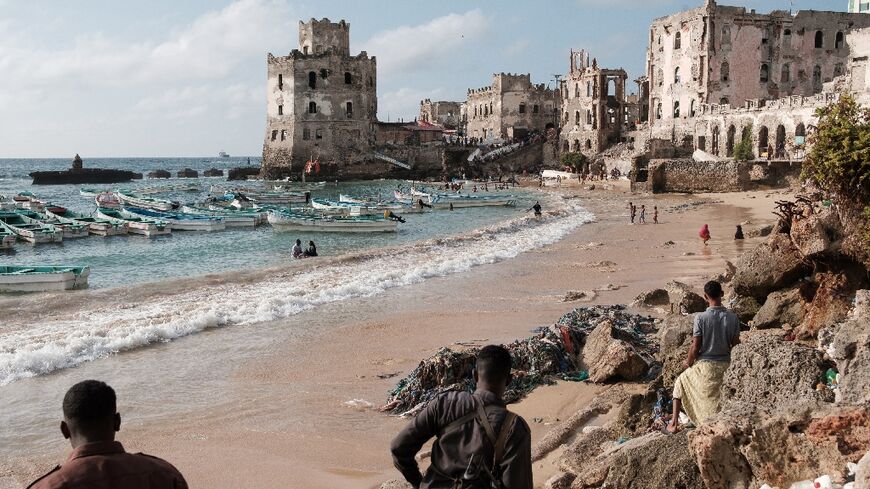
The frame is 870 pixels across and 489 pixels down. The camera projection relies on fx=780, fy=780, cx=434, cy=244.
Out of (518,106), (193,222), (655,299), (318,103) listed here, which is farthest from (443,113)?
(655,299)

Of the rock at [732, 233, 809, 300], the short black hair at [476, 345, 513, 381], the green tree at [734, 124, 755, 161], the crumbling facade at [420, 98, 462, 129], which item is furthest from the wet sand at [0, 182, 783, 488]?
the crumbling facade at [420, 98, 462, 129]

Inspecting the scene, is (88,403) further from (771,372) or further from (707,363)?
(707,363)

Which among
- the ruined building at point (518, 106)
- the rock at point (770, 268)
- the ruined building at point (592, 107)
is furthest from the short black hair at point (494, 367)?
the ruined building at point (518, 106)

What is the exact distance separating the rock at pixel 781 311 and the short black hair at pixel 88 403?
8737mm

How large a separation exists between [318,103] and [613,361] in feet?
225

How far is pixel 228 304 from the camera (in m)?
18.2

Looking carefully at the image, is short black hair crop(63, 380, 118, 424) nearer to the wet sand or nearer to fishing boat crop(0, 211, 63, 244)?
the wet sand

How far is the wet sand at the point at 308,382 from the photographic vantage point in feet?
29.1

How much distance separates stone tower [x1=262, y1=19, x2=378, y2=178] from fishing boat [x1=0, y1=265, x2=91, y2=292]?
54253 millimetres

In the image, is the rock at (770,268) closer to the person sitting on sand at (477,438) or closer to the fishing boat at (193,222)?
the person sitting on sand at (477,438)

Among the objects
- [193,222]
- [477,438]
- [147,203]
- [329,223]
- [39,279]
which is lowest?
[39,279]

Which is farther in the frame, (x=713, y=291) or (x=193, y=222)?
(x=193, y=222)

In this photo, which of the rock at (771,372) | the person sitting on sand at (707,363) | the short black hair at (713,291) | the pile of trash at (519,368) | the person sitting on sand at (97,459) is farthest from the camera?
the pile of trash at (519,368)

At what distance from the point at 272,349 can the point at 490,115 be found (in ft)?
255
